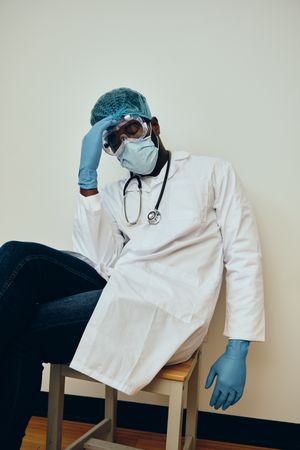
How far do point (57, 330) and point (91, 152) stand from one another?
1.95ft

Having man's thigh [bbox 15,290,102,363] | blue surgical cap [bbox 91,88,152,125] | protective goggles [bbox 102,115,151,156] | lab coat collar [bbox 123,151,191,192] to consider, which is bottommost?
man's thigh [bbox 15,290,102,363]

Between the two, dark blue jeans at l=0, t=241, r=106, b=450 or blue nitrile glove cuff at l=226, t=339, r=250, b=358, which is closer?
dark blue jeans at l=0, t=241, r=106, b=450

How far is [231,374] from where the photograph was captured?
972 millimetres

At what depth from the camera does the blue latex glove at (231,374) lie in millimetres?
972

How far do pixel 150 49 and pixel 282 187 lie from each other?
0.76m

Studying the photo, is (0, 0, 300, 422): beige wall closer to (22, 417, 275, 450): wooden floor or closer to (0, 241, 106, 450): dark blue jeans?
(22, 417, 275, 450): wooden floor

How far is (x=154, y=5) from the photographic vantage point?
143cm

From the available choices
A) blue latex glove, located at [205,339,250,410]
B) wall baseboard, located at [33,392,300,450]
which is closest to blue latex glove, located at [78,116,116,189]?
blue latex glove, located at [205,339,250,410]

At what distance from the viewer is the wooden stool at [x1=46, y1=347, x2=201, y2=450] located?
88cm

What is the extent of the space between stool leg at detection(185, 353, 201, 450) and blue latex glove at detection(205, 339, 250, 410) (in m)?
0.22

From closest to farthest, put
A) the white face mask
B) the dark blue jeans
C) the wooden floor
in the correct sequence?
the dark blue jeans, the white face mask, the wooden floor

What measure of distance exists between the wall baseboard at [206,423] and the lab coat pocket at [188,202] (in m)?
0.81

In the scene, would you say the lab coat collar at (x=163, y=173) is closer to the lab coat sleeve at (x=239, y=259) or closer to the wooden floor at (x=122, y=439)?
the lab coat sleeve at (x=239, y=259)

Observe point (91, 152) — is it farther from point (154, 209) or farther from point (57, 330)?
point (57, 330)
